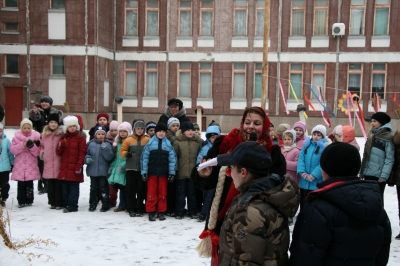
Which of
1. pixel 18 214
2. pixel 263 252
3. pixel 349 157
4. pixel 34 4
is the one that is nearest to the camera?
pixel 263 252

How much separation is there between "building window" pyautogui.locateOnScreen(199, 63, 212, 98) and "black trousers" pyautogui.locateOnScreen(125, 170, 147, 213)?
1712cm

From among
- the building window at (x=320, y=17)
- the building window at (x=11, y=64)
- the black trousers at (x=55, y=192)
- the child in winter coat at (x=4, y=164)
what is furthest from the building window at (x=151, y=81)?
the black trousers at (x=55, y=192)

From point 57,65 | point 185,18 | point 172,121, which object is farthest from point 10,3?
point 172,121

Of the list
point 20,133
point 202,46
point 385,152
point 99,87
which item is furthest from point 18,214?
point 202,46

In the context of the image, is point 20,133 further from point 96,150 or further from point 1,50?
point 1,50

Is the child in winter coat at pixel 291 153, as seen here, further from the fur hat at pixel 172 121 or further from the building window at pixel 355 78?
the building window at pixel 355 78

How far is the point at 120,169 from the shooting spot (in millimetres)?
7781

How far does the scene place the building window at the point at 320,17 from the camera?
76.5 ft

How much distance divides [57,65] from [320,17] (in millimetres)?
14612

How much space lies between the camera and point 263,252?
7.47ft

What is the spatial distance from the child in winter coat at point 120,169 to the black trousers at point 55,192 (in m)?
0.96

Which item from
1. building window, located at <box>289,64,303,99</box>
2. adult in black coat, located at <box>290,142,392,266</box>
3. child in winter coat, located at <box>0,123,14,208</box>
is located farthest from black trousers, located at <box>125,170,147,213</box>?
building window, located at <box>289,64,303,99</box>

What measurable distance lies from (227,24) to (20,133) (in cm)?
1764

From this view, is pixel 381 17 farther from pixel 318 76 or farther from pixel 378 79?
pixel 318 76
